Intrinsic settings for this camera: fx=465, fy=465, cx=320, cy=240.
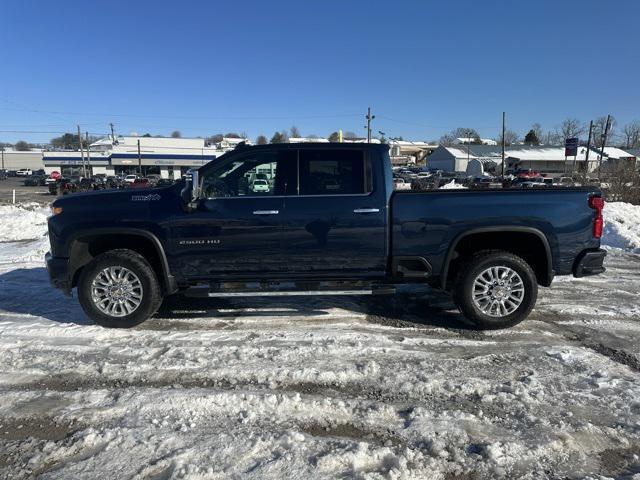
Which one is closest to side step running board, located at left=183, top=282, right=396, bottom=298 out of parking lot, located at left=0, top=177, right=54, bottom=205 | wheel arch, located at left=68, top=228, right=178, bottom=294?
wheel arch, located at left=68, top=228, right=178, bottom=294

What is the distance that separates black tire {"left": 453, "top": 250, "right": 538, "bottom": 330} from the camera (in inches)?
200

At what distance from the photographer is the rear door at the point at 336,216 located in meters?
4.96

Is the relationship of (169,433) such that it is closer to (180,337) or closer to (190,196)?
(180,337)

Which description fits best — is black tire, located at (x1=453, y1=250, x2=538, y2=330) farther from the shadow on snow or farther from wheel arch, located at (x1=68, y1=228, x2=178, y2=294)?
wheel arch, located at (x1=68, y1=228, x2=178, y2=294)

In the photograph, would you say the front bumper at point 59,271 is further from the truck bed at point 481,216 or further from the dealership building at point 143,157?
the dealership building at point 143,157

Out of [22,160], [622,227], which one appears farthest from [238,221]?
[22,160]

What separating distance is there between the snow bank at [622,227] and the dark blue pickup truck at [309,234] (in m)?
6.75

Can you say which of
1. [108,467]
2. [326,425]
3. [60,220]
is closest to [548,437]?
[326,425]

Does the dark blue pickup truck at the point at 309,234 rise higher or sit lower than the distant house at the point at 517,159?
lower

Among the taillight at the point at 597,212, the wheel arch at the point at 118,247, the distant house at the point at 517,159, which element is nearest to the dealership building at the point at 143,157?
the distant house at the point at 517,159

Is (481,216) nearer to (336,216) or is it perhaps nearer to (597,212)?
(597,212)

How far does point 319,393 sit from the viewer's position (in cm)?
372

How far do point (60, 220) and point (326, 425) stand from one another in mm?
3712

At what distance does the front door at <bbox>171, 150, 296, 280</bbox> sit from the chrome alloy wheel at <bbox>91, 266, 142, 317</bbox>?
0.59 meters
